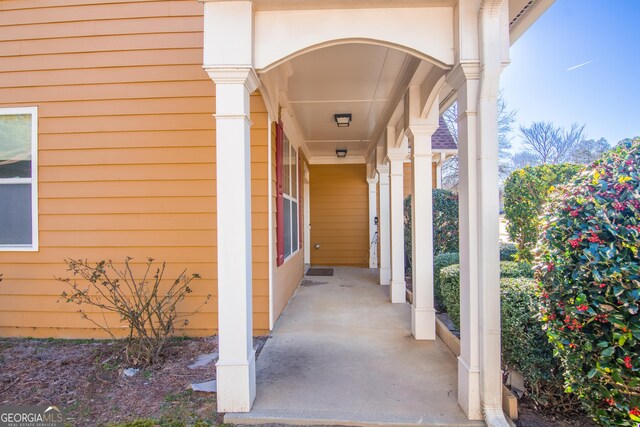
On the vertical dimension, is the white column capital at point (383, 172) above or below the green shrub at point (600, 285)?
above

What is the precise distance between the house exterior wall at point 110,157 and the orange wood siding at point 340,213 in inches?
197

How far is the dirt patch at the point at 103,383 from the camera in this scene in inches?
94.6

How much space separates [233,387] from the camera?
2348 millimetres

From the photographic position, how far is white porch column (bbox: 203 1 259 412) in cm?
236

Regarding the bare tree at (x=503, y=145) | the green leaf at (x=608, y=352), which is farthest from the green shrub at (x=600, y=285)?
the bare tree at (x=503, y=145)

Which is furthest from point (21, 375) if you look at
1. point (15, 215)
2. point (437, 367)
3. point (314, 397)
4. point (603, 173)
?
point (603, 173)

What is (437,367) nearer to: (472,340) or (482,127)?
(472,340)

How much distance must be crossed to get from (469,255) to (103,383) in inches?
112

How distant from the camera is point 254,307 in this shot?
3770 mm

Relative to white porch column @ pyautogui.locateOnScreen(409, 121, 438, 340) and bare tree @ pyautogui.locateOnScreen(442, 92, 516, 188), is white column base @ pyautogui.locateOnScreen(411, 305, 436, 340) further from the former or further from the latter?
bare tree @ pyautogui.locateOnScreen(442, 92, 516, 188)

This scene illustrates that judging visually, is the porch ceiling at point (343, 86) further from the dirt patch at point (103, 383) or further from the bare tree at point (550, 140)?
the bare tree at point (550, 140)

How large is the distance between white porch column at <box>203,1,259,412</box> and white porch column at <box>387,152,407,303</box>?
3105 millimetres

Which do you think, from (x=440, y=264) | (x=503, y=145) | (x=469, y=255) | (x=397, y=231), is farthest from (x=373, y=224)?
(x=503, y=145)

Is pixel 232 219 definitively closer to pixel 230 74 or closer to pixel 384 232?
pixel 230 74
